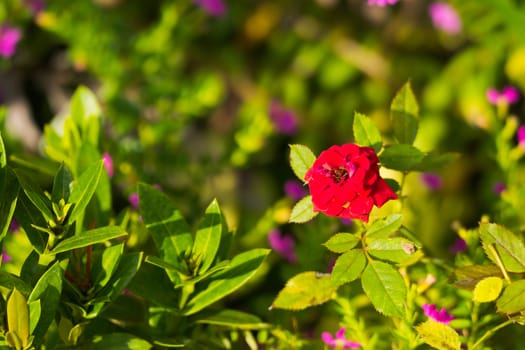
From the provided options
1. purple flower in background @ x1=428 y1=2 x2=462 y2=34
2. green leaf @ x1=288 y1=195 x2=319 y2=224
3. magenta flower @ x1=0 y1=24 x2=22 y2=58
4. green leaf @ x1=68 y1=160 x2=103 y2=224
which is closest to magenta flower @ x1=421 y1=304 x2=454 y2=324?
green leaf @ x1=288 y1=195 x2=319 y2=224

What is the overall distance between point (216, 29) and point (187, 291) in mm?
1457

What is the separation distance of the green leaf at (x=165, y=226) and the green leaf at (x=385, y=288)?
0.72 ft

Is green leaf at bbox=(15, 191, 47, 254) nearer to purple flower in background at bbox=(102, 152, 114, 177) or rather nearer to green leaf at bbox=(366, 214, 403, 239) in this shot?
green leaf at bbox=(366, 214, 403, 239)

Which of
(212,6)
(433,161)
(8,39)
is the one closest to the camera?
(433,161)

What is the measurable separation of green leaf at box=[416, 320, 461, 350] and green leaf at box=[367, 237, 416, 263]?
74mm

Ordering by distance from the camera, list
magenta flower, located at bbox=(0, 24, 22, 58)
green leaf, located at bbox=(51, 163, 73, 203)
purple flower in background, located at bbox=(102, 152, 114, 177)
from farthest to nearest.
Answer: magenta flower, located at bbox=(0, 24, 22, 58) → purple flower in background, located at bbox=(102, 152, 114, 177) → green leaf, located at bbox=(51, 163, 73, 203)

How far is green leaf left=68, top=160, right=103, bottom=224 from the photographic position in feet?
2.55

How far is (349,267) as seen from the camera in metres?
0.78

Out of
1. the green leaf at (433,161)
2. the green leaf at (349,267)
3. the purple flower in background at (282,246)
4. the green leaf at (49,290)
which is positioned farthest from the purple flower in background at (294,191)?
the green leaf at (49,290)

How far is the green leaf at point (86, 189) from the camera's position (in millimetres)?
777

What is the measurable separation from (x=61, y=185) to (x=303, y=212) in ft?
0.88

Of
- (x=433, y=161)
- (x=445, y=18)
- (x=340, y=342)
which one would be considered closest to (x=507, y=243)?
(x=433, y=161)

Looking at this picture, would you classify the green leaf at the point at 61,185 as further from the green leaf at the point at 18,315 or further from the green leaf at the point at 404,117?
the green leaf at the point at 404,117

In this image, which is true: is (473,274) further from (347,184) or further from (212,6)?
(212,6)
